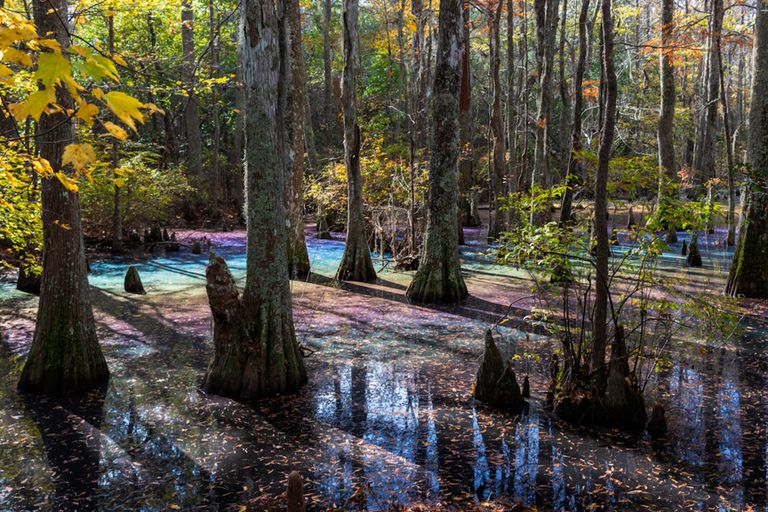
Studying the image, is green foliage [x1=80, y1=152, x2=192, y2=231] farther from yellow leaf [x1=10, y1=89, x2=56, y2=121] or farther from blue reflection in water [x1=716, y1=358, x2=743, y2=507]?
yellow leaf [x1=10, y1=89, x2=56, y2=121]

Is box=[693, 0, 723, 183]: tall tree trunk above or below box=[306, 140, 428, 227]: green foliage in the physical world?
above

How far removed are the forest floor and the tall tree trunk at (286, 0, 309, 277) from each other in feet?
16.7

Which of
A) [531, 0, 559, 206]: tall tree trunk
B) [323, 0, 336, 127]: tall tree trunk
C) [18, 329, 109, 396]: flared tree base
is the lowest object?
[18, 329, 109, 396]: flared tree base

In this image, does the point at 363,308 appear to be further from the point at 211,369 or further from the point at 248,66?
the point at 248,66

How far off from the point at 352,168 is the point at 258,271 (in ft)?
23.3

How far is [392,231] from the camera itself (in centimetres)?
1580

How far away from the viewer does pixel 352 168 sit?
13.1 metres

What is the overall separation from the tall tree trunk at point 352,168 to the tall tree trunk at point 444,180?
215 cm

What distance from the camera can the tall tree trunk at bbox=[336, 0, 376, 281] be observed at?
12227mm

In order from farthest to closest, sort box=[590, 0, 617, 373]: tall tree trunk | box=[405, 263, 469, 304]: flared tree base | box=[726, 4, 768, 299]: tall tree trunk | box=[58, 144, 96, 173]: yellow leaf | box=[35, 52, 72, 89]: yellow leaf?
box=[405, 263, 469, 304]: flared tree base
box=[726, 4, 768, 299]: tall tree trunk
box=[590, 0, 617, 373]: tall tree trunk
box=[58, 144, 96, 173]: yellow leaf
box=[35, 52, 72, 89]: yellow leaf

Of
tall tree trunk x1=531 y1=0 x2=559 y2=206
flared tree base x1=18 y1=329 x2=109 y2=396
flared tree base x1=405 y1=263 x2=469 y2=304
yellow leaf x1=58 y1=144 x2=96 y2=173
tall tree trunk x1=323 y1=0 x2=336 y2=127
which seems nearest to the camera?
yellow leaf x1=58 y1=144 x2=96 y2=173

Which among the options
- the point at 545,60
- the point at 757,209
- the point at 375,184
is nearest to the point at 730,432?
the point at 757,209

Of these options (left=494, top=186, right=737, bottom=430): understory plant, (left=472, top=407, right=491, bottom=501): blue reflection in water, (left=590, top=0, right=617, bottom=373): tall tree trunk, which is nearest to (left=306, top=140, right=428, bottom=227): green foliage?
(left=494, top=186, right=737, bottom=430): understory plant

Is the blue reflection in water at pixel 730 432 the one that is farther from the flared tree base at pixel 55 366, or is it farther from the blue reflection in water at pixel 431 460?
the flared tree base at pixel 55 366
